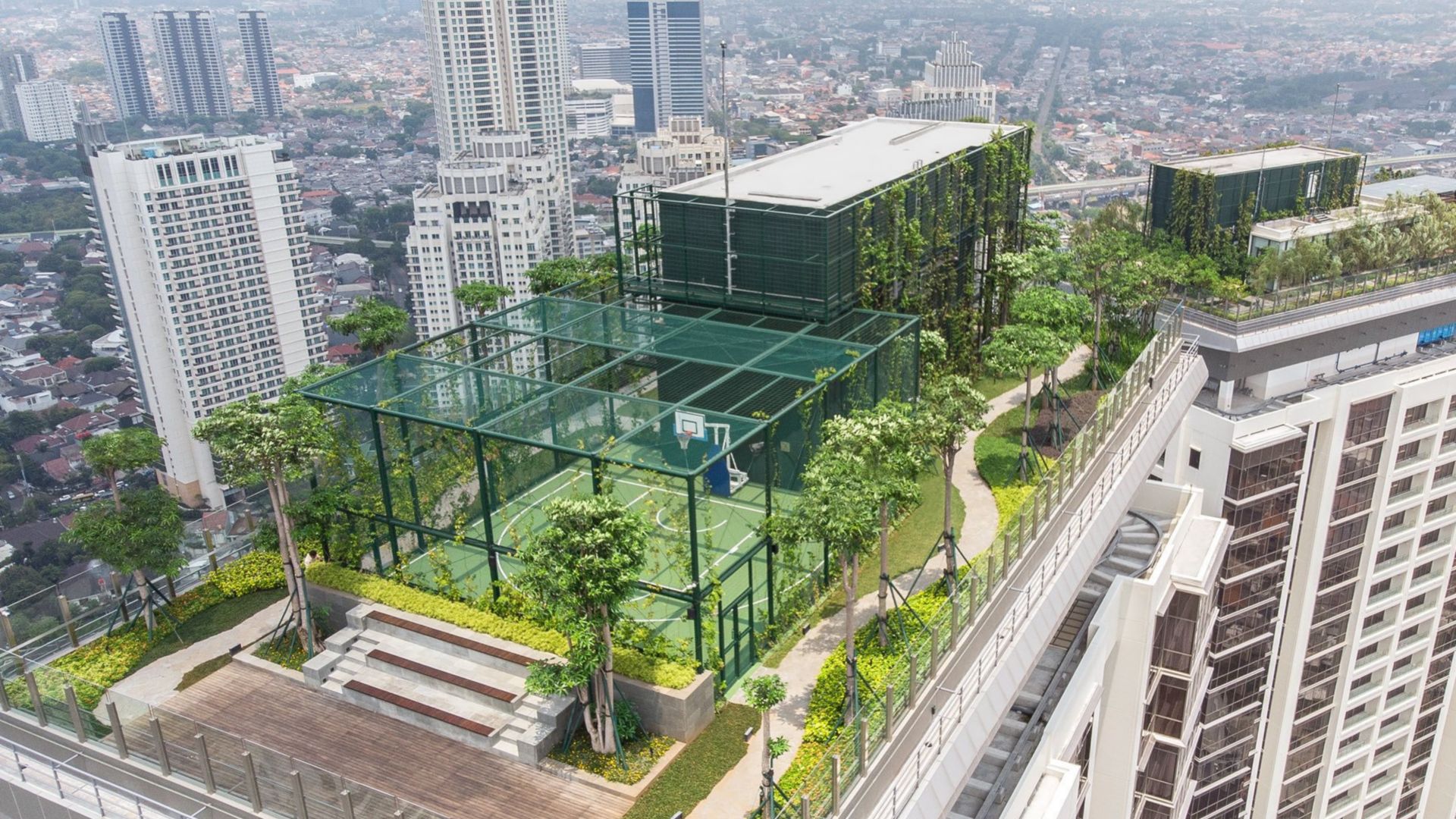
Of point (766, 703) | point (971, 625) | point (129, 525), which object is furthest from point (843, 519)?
point (129, 525)

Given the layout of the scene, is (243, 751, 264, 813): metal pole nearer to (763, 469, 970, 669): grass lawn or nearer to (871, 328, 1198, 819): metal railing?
(871, 328, 1198, 819): metal railing

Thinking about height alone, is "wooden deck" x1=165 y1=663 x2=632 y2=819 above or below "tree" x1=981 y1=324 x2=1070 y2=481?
below

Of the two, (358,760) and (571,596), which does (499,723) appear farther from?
(571,596)

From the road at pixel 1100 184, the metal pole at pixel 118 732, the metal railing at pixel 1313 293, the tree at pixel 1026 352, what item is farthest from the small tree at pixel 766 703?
the road at pixel 1100 184

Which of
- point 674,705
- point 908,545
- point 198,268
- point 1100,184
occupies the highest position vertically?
point 674,705

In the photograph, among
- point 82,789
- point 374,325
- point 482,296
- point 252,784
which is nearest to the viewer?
point 252,784

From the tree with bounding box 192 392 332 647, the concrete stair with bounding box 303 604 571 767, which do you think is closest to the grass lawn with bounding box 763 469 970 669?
the concrete stair with bounding box 303 604 571 767

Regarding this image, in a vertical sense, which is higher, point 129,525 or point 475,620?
point 129,525

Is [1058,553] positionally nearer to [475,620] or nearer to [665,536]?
[665,536]
